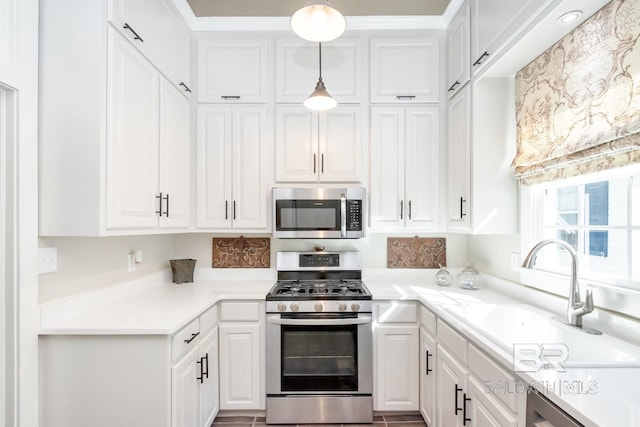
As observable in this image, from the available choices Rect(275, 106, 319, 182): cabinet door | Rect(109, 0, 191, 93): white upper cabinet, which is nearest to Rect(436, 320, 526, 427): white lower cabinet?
Rect(275, 106, 319, 182): cabinet door

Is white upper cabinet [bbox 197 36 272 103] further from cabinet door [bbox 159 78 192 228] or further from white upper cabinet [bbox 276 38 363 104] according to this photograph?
cabinet door [bbox 159 78 192 228]

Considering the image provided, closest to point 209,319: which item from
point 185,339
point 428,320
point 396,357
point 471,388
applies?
point 185,339

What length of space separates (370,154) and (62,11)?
1896 millimetres

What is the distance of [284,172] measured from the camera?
2494mm

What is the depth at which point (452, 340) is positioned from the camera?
5.61ft

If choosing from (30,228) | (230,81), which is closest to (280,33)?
(230,81)

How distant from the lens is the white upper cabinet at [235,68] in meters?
2.49

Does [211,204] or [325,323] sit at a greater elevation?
[211,204]

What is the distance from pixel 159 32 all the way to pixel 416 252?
241 cm

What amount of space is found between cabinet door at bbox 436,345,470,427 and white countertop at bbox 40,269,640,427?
221 mm

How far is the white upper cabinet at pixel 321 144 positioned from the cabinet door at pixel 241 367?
111 centimetres

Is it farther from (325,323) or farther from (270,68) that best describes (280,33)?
(325,323)

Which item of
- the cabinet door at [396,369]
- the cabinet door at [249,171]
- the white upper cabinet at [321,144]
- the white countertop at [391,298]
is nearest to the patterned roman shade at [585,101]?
the white countertop at [391,298]

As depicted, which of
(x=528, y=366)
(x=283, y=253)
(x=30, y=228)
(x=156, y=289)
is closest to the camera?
(x=528, y=366)
